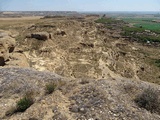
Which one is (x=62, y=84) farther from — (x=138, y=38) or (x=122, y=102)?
(x=138, y=38)

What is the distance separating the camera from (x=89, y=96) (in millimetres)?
9555

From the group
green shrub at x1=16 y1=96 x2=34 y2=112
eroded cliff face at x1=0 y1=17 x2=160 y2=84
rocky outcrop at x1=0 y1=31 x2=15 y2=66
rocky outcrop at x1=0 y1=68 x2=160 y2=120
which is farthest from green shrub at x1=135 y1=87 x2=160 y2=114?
rocky outcrop at x1=0 y1=31 x2=15 y2=66

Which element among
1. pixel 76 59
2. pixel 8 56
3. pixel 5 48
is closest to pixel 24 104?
pixel 8 56

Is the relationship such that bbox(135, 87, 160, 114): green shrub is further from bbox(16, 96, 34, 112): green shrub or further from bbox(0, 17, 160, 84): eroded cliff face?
bbox(0, 17, 160, 84): eroded cliff face

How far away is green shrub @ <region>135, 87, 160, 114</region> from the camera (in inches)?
354

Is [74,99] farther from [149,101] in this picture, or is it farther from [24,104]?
[149,101]

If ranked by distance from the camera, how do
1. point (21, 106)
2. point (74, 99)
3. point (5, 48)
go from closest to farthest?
point (21, 106), point (74, 99), point (5, 48)

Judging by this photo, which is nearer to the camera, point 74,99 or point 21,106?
point 21,106

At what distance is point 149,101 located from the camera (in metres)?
9.08

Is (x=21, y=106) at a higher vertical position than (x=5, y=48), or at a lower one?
higher

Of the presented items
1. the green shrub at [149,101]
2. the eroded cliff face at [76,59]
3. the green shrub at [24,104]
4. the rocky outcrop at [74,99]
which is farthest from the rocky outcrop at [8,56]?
the green shrub at [149,101]

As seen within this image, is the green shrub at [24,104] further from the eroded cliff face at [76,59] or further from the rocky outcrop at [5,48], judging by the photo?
the rocky outcrop at [5,48]

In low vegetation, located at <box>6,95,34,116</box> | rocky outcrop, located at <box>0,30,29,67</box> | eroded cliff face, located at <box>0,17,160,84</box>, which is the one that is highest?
low vegetation, located at <box>6,95,34,116</box>

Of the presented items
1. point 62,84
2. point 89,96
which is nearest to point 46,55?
point 62,84
